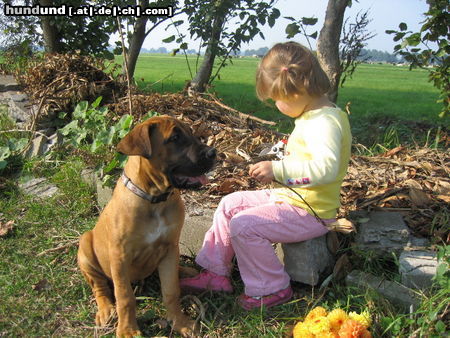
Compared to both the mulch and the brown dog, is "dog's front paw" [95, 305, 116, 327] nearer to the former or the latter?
the brown dog

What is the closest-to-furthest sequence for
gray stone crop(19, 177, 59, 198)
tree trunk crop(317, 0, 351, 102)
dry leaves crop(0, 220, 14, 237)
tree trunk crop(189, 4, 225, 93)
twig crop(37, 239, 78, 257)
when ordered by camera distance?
twig crop(37, 239, 78, 257), dry leaves crop(0, 220, 14, 237), gray stone crop(19, 177, 59, 198), tree trunk crop(317, 0, 351, 102), tree trunk crop(189, 4, 225, 93)

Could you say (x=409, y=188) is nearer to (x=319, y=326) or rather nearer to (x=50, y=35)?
(x=319, y=326)

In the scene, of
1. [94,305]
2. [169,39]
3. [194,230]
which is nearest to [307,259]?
[194,230]

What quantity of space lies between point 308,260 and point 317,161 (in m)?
0.80

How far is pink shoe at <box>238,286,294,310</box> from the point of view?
3.15 meters

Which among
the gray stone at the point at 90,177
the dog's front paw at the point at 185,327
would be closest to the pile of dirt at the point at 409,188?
the dog's front paw at the point at 185,327

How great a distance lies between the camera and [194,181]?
2822 millimetres

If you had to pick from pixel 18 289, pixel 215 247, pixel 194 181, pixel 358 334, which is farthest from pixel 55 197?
pixel 358 334

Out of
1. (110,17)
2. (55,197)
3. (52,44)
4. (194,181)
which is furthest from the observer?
(52,44)

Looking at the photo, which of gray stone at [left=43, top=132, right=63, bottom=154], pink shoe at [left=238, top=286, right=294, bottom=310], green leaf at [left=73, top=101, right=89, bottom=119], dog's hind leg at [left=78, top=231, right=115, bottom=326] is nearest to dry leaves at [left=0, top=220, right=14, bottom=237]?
dog's hind leg at [left=78, top=231, right=115, bottom=326]

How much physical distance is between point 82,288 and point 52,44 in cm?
647

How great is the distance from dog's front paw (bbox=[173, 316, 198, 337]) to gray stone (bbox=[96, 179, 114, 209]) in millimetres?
1932

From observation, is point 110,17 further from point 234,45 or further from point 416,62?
point 416,62

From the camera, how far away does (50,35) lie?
855cm
